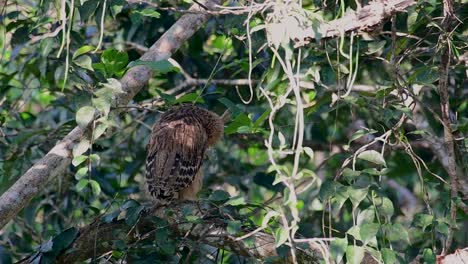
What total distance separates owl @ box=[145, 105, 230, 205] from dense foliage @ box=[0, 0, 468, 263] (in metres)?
0.19

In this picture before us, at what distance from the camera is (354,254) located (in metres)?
3.87

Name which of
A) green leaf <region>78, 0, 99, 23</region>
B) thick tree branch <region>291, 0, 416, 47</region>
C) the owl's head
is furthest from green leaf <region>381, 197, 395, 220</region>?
the owl's head

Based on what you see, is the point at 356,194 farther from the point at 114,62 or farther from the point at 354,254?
the point at 114,62

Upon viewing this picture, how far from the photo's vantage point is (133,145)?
7.38 metres

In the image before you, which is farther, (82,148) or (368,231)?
(82,148)

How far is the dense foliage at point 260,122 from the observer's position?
407 centimetres

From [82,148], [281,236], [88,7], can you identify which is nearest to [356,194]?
[281,236]

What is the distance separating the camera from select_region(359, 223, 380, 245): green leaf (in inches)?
152

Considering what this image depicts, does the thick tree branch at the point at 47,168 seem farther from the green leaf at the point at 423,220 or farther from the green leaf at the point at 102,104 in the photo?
the green leaf at the point at 423,220

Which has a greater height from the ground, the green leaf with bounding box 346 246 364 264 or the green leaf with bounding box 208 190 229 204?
the green leaf with bounding box 346 246 364 264

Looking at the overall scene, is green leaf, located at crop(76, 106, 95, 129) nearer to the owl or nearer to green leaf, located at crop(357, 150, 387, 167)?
green leaf, located at crop(357, 150, 387, 167)

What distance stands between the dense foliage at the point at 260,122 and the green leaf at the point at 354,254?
11 mm

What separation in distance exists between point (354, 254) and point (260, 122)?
39.7 inches

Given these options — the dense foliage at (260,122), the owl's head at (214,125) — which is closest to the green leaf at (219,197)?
the dense foliage at (260,122)
